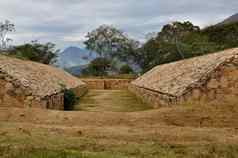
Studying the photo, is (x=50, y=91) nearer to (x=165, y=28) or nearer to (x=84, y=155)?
(x=84, y=155)

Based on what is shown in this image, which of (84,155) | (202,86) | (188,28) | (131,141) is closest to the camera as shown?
(84,155)

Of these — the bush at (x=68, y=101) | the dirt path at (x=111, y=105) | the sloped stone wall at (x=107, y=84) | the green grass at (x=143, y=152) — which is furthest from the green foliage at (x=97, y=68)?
the green grass at (x=143, y=152)

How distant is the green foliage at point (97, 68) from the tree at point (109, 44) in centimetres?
615

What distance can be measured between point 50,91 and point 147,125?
729 cm

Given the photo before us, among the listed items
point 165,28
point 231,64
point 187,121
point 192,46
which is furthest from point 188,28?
point 187,121

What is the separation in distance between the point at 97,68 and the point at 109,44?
9.42m

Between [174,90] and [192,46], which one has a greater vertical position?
[192,46]

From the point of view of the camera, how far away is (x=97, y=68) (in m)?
69.9

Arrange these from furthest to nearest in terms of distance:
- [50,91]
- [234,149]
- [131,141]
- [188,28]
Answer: [188,28], [50,91], [131,141], [234,149]

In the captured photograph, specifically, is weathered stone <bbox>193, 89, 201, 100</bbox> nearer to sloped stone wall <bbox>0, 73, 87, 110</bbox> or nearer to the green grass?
sloped stone wall <bbox>0, 73, 87, 110</bbox>

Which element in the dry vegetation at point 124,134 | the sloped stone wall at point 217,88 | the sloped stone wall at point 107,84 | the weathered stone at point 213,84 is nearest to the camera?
the dry vegetation at point 124,134

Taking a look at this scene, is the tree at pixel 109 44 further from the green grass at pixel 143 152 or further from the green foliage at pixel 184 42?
the green grass at pixel 143 152

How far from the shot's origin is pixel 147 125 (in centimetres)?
1130

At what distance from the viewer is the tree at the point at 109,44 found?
77.4 meters
